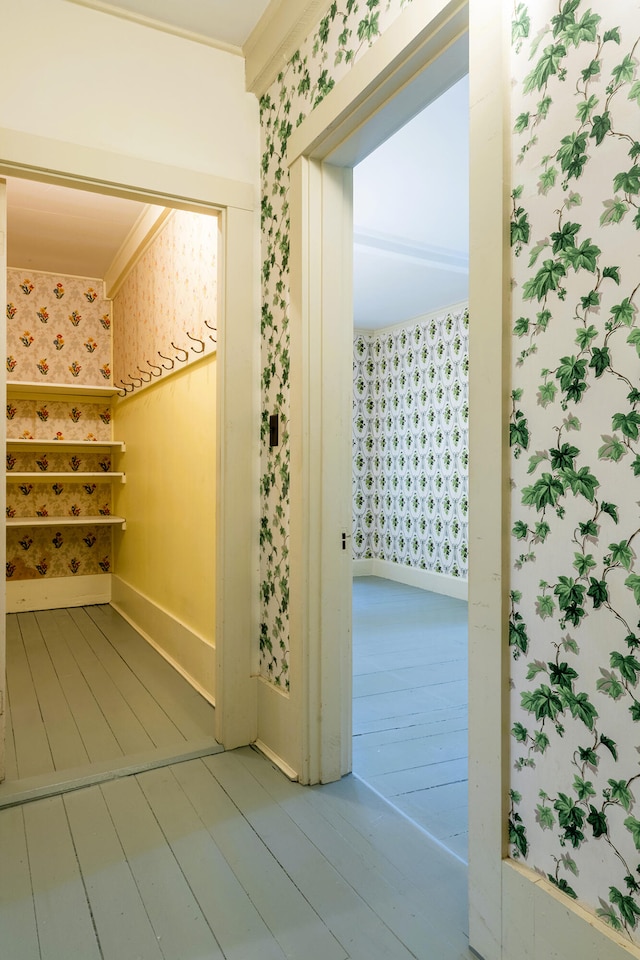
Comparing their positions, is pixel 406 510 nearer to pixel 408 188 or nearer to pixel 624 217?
pixel 408 188

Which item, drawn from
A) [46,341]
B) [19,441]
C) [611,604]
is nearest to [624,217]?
[611,604]

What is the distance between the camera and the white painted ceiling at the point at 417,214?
115 inches

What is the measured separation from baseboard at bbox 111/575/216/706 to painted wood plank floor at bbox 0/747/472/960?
0.85 meters

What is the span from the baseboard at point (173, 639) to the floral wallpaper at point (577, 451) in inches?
78.8

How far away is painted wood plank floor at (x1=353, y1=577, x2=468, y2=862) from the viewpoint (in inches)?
84.7

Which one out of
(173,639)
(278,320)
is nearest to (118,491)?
(173,639)

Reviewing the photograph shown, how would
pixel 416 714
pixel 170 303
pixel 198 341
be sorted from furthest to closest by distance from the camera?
pixel 170 303, pixel 198 341, pixel 416 714

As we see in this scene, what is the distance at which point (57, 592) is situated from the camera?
507cm

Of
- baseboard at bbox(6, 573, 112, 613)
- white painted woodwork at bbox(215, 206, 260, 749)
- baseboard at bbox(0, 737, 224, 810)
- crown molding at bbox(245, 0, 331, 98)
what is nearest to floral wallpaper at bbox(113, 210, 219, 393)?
white painted woodwork at bbox(215, 206, 260, 749)

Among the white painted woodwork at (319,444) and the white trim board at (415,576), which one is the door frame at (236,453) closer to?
the white painted woodwork at (319,444)

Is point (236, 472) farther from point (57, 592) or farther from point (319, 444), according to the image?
point (57, 592)

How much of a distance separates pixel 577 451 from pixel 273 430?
1.41 m

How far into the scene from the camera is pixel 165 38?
2.38 meters

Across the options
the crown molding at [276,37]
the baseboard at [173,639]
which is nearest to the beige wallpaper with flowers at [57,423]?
the baseboard at [173,639]
